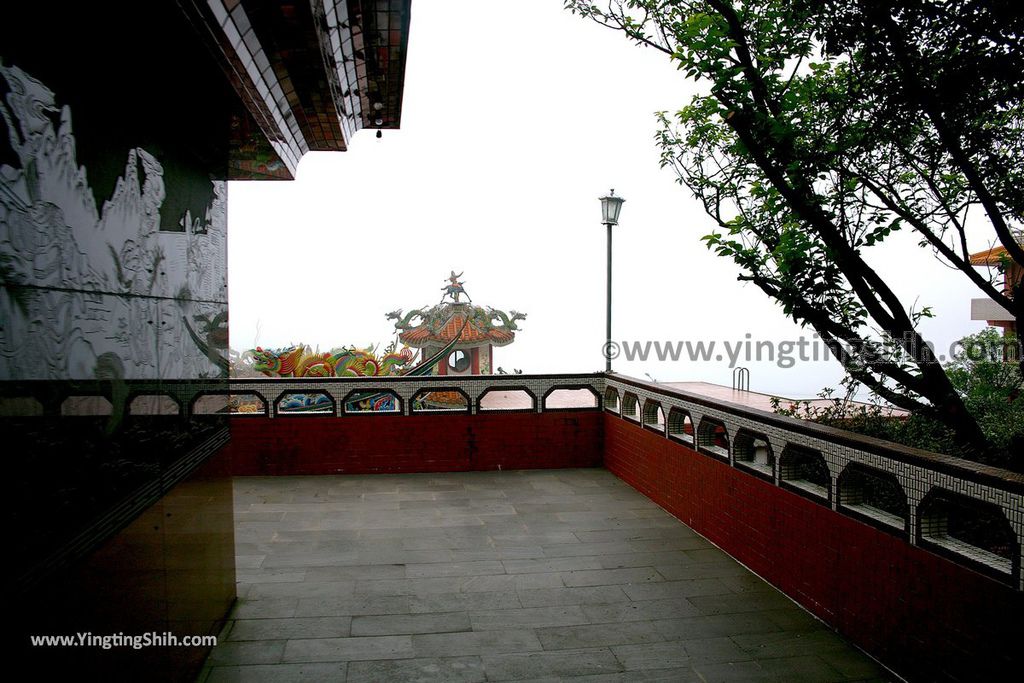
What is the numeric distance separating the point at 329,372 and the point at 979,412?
1116cm

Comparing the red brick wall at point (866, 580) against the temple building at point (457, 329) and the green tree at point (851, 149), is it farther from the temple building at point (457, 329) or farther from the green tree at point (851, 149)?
the temple building at point (457, 329)

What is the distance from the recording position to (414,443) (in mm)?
8094

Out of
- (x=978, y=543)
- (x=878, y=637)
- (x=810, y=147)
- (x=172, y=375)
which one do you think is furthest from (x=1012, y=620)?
(x=172, y=375)

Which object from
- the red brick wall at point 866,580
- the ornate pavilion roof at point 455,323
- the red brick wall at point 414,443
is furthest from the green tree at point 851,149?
the ornate pavilion roof at point 455,323

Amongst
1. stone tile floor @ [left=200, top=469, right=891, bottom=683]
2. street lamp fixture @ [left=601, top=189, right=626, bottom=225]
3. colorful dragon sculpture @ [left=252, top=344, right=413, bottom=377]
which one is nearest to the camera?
stone tile floor @ [left=200, top=469, right=891, bottom=683]

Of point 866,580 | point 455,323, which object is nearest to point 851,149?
point 866,580

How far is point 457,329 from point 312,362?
331 cm

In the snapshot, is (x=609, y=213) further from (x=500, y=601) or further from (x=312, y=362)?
(x=312, y=362)

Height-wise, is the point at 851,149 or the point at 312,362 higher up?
the point at 851,149

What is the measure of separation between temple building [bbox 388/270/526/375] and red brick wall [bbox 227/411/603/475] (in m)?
6.16

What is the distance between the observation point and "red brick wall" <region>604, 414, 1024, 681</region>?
281 centimetres

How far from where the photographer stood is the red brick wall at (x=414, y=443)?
7.86m

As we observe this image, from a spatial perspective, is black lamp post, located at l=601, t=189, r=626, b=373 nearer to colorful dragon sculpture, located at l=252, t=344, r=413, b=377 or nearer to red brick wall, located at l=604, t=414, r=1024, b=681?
red brick wall, located at l=604, t=414, r=1024, b=681

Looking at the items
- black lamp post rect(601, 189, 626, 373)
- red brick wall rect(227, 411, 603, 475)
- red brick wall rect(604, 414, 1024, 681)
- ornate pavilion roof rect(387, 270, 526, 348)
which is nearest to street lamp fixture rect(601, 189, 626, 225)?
black lamp post rect(601, 189, 626, 373)
